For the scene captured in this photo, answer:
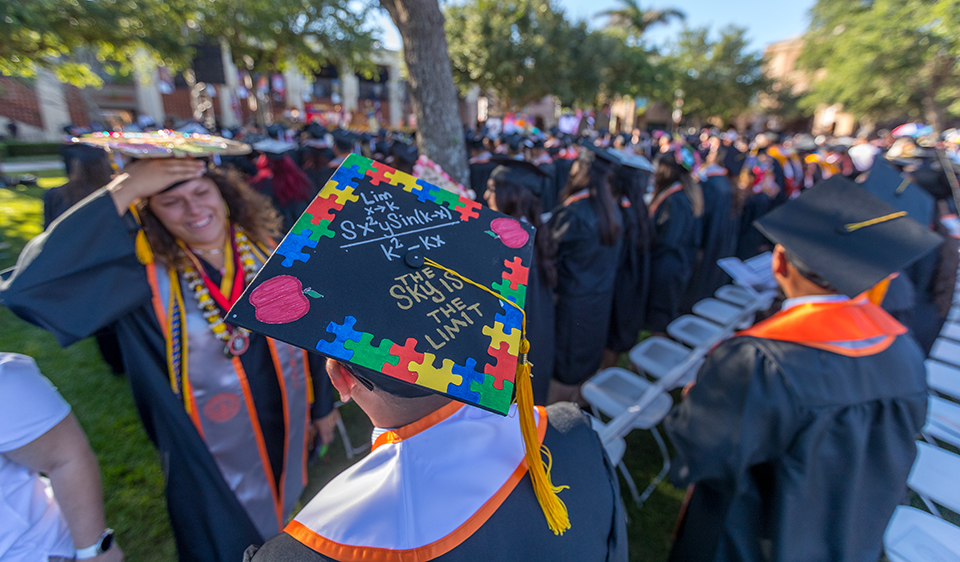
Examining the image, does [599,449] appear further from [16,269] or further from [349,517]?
[16,269]

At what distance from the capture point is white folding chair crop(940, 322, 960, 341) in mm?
3498

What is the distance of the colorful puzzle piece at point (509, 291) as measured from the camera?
0.92 meters

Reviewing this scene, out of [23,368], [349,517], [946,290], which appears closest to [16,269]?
[23,368]

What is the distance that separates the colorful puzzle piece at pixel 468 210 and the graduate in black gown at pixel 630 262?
3.08m

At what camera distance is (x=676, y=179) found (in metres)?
4.35

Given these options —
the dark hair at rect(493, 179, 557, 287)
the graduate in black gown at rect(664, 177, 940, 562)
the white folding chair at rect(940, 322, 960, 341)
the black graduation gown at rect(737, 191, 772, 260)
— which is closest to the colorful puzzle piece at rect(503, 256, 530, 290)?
the graduate in black gown at rect(664, 177, 940, 562)

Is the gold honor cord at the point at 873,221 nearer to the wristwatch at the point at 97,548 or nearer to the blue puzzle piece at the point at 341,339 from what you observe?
the blue puzzle piece at the point at 341,339

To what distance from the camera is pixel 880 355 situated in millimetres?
1517

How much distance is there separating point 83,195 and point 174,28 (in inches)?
356

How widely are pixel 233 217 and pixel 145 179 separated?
49cm

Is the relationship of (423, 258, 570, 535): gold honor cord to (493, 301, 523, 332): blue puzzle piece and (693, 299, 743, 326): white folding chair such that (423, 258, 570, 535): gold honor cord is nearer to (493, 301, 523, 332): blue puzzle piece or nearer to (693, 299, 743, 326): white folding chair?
(493, 301, 523, 332): blue puzzle piece

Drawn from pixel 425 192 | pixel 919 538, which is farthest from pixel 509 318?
pixel 919 538

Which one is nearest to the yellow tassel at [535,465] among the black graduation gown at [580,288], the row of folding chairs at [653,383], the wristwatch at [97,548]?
the row of folding chairs at [653,383]

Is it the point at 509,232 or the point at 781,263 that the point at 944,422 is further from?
the point at 509,232
